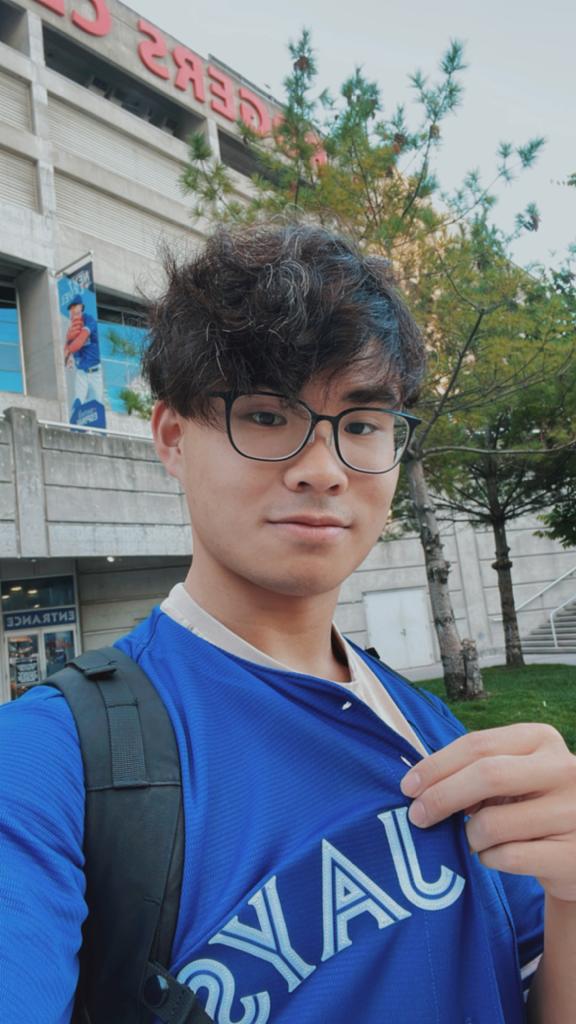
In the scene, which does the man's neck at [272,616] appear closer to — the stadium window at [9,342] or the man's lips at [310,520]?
the man's lips at [310,520]

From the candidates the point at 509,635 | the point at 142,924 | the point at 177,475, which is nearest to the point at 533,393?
the point at 509,635

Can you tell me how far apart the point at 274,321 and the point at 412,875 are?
2.87 ft

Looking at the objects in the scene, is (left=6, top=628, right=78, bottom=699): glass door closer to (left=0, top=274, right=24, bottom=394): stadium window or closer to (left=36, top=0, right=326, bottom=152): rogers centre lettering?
(left=0, top=274, right=24, bottom=394): stadium window

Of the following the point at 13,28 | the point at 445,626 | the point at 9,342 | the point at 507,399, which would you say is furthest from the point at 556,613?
the point at 13,28

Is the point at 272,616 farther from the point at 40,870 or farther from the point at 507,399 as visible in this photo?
the point at 507,399

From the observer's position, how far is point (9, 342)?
13820 mm

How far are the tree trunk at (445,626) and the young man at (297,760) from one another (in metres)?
7.11

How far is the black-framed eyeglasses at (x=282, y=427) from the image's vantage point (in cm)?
102

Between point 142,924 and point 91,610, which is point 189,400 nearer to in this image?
point 142,924

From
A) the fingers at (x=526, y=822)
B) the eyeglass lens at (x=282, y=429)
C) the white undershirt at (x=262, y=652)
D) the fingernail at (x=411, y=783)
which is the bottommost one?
the fingers at (x=526, y=822)

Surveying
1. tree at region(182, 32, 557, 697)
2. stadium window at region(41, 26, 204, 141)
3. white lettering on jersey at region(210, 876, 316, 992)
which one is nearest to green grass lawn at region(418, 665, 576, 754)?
tree at region(182, 32, 557, 697)

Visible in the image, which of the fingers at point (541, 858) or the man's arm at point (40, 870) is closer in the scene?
the man's arm at point (40, 870)

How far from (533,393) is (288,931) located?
8973mm

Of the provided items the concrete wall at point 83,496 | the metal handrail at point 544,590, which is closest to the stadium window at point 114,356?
the concrete wall at point 83,496
